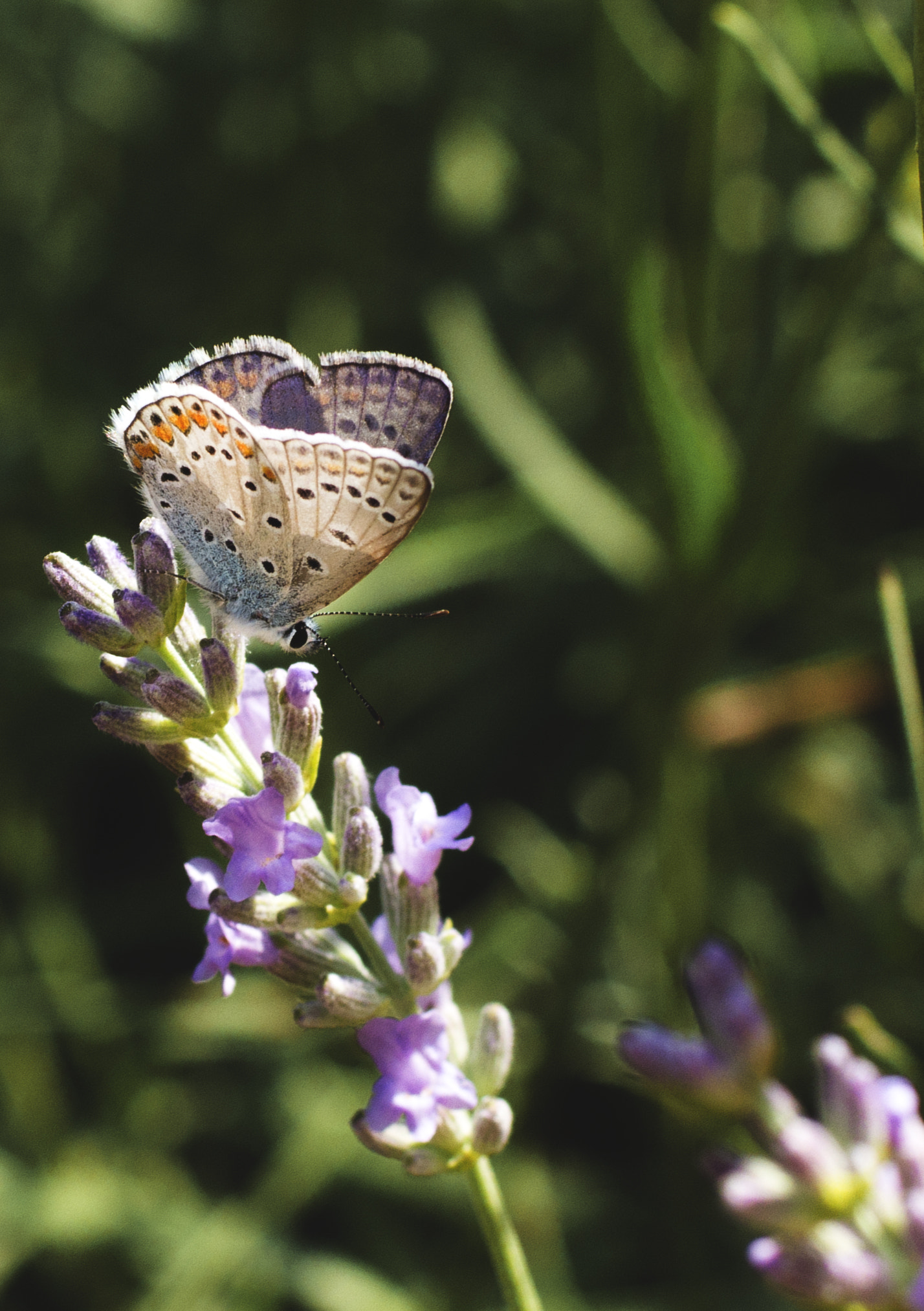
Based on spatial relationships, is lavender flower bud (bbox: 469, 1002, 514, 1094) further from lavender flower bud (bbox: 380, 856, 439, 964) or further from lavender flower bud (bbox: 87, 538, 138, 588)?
lavender flower bud (bbox: 87, 538, 138, 588)

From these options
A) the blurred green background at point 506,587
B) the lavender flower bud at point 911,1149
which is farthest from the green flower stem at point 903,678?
the blurred green background at point 506,587

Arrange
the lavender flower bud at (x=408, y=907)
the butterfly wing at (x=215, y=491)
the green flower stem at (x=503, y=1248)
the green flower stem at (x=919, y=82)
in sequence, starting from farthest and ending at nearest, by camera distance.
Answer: the butterfly wing at (x=215, y=491) < the lavender flower bud at (x=408, y=907) < the green flower stem at (x=503, y=1248) < the green flower stem at (x=919, y=82)

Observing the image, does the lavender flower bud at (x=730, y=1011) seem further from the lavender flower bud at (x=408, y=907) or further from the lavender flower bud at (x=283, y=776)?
the lavender flower bud at (x=283, y=776)

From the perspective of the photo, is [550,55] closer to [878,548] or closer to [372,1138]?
[878,548]

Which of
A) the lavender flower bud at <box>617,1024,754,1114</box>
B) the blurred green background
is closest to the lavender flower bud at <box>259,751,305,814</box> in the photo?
the lavender flower bud at <box>617,1024,754,1114</box>

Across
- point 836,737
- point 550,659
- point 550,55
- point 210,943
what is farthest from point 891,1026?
point 550,55

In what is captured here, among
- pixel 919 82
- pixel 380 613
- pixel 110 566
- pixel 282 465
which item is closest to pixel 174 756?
pixel 110 566

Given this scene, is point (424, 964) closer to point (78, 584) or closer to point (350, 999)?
point (350, 999)
